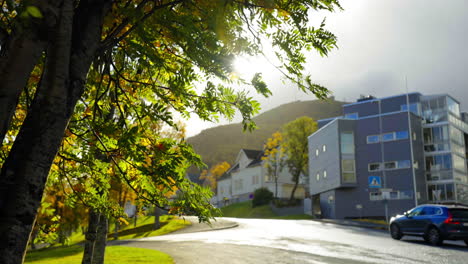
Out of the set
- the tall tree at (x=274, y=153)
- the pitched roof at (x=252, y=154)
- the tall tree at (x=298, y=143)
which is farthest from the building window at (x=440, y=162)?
the pitched roof at (x=252, y=154)

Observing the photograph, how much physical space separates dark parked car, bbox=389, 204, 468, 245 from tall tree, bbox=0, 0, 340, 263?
1509cm

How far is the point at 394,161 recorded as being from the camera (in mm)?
44031

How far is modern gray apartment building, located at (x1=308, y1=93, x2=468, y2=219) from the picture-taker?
142 feet

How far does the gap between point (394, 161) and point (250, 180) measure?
3590 centimetres

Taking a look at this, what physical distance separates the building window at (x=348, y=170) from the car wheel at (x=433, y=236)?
27330mm

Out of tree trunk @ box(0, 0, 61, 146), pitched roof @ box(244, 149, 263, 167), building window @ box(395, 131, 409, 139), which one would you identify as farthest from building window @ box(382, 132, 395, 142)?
tree trunk @ box(0, 0, 61, 146)

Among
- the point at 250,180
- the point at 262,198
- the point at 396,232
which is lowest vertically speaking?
the point at 396,232

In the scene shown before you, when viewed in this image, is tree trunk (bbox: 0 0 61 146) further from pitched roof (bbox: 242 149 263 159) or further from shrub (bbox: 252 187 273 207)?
pitched roof (bbox: 242 149 263 159)

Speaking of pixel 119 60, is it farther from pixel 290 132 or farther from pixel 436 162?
pixel 290 132

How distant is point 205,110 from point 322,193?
47190 millimetres

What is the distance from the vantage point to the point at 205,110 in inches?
220

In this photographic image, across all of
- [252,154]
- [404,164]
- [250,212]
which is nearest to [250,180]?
[252,154]

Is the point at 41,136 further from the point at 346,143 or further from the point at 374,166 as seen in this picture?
the point at 374,166

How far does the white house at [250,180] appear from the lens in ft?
235
